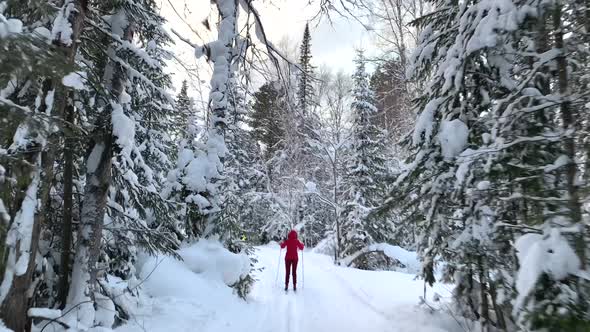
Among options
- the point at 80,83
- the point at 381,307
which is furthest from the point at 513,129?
the point at 381,307

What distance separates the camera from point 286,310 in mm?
9508

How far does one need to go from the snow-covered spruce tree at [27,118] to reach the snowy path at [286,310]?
235 cm

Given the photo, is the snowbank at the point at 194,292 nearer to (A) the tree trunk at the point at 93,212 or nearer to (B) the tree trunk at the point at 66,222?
(A) the tree trunk at the point at 93,212

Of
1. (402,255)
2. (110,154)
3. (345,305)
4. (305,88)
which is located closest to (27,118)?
(110,154)

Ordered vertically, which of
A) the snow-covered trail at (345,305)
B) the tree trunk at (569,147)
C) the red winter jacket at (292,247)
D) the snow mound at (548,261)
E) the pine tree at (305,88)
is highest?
the pine tree at (305,88)

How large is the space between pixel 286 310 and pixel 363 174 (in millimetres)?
14666

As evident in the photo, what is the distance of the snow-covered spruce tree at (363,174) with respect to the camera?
74.7 feet

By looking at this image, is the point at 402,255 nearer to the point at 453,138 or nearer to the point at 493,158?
the point at 453,138

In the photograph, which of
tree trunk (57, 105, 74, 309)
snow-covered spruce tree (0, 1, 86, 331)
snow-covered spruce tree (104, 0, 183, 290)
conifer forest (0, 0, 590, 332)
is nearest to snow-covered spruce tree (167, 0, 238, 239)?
conifer forest (0, 0, 590, 332)

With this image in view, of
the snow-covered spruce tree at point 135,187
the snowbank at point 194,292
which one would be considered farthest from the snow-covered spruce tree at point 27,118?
the snowbank at point 194,292

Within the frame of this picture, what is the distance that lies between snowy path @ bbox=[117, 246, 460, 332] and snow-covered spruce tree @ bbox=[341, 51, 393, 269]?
1076 cm

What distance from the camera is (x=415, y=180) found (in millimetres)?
6594

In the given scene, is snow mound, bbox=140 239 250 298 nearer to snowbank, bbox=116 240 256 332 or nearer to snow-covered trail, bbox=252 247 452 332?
snowbank, bbox=116 240 256 332

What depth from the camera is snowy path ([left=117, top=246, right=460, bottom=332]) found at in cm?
709
